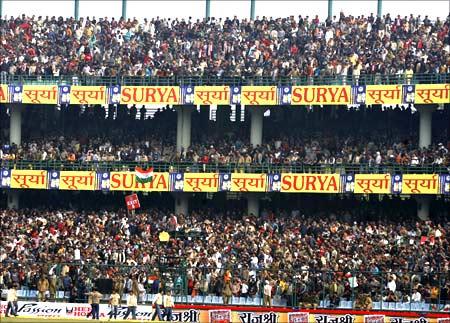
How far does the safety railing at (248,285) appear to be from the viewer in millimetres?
45969

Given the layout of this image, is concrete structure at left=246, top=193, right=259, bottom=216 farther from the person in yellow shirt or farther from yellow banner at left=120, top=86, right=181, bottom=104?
the person in yellow shirt

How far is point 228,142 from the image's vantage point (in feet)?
211

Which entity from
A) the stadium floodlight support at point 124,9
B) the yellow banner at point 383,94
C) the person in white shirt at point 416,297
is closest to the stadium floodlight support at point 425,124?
the yellow banner at point 383,94

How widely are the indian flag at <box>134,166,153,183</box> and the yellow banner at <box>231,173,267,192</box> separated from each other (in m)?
4.09

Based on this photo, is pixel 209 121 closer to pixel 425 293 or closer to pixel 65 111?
pixel 65 111

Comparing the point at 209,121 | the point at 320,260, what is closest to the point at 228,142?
the point at 209,121

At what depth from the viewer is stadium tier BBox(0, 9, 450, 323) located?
5022 centimetres

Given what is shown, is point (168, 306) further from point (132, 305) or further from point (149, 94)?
point (149, 94)

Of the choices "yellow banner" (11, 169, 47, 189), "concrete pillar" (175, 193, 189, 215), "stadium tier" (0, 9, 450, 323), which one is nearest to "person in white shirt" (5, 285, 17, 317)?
"stadium tier" (0, 9, 450, 323)

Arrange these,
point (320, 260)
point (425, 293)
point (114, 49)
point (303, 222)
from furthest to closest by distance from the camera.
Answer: point (114, 49) < point (303, 222) < point (320, 260) < point (425, 293)

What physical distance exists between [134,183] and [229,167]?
4870 mm

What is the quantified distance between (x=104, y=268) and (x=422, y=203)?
57.1 ft

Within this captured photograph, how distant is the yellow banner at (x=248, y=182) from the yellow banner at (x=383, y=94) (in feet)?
20.7

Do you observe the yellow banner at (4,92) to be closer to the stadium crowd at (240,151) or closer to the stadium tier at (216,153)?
the stadium tier at (216,153)
